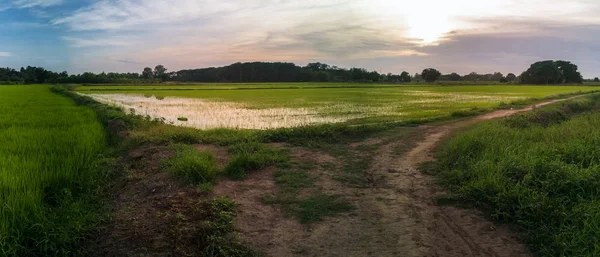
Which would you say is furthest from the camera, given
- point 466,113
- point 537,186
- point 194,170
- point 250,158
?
point 466,113

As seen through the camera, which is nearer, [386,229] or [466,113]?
[386,229]

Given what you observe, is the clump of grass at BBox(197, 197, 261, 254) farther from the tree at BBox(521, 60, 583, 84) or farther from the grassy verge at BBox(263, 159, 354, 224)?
the tree at BBox(521, 60, 583, 84)

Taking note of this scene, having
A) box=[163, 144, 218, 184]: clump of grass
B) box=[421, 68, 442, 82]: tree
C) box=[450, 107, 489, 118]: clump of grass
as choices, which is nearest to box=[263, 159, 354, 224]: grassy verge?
box=[163, 144, 218, 184]: clump of grass

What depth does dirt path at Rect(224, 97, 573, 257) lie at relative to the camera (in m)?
3.96

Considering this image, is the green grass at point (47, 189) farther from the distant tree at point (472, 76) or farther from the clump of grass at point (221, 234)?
the distant tree at point (472, 76)

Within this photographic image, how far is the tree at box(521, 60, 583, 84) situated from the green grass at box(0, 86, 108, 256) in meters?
72.7

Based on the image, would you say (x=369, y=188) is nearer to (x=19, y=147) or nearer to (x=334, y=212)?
(x=334, y=212)

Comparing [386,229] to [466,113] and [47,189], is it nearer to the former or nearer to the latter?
[47,189]

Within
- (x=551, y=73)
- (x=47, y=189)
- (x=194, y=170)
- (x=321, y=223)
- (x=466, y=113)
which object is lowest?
(x=321, y=223)

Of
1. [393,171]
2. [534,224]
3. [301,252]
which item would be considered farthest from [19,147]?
[534,224]

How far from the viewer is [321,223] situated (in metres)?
4.61

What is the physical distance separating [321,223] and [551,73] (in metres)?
74.1

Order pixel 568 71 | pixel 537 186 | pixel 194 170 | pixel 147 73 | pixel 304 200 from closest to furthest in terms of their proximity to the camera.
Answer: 1. pixel 537 186
2. pixel 304 200
3. pixel 194 170
4. pixel 568 71
5. pixel 147 73

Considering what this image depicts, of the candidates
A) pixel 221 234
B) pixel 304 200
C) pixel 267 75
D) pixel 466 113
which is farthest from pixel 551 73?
pixel 221 234
